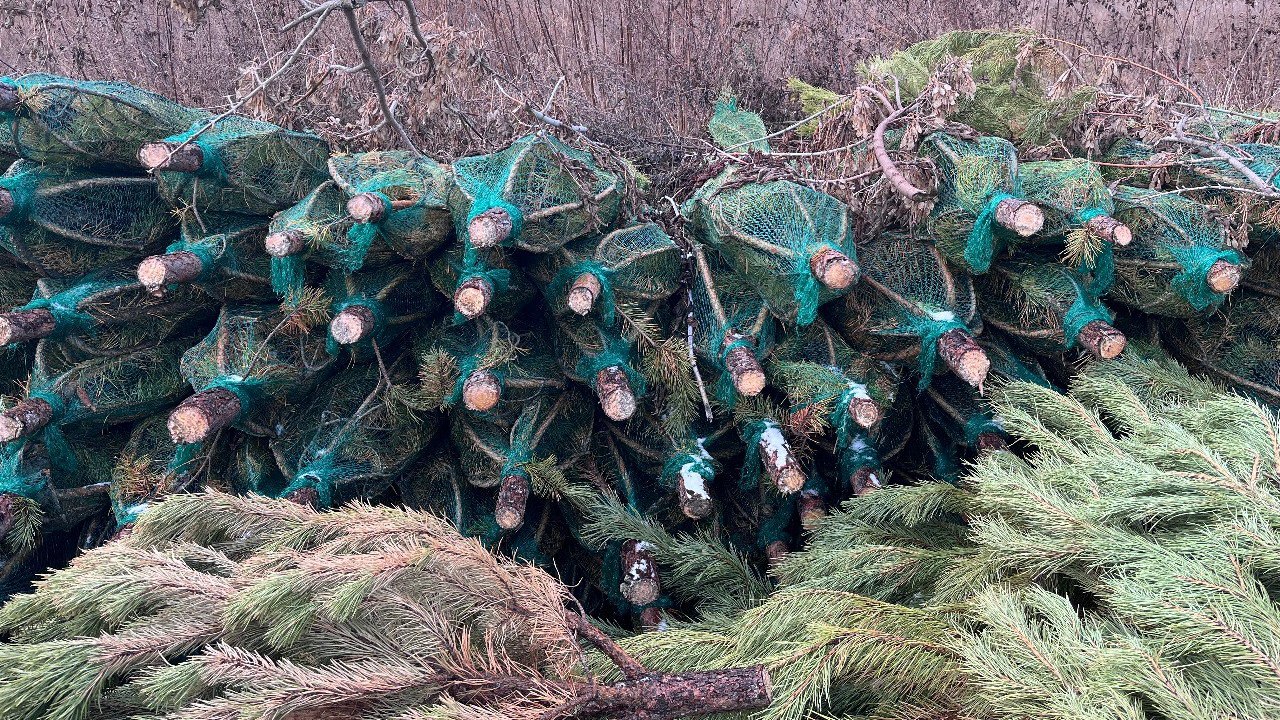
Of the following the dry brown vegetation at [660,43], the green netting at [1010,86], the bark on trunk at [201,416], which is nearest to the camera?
the bark on trunk at [201,416]

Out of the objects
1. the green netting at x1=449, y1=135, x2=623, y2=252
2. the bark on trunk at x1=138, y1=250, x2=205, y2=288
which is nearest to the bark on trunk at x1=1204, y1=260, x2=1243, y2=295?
the green netting at x1=449, y1=135, x2=623, y2=252

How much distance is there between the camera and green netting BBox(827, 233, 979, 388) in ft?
7.45

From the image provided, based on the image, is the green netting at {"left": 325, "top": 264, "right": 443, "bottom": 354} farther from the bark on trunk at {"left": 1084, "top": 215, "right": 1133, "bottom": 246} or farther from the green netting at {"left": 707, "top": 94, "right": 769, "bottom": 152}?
the bark on trunk at {"left": 1084, "top": 215, "right": 1133, "bottom": 246}

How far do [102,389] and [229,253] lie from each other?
1.88ft

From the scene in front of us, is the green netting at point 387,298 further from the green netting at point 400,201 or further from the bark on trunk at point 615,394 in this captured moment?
the bark on trunk at point 615,394

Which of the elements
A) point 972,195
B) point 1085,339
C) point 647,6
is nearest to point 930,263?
point 972,195

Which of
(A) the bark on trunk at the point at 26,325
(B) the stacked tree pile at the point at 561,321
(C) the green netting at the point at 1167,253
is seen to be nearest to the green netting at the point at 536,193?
(B) the stacked tree pile at the point at 561,321

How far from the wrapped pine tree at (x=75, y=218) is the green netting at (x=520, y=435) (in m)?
1.17

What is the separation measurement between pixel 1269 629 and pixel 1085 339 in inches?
48.8

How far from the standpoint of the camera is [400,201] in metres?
2.27

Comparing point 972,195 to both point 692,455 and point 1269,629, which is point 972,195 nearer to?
point 692,455

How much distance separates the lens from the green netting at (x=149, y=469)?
7.46 feet

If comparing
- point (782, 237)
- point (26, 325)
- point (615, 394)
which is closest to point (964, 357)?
point (782, 237)

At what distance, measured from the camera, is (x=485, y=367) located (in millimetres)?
2160
